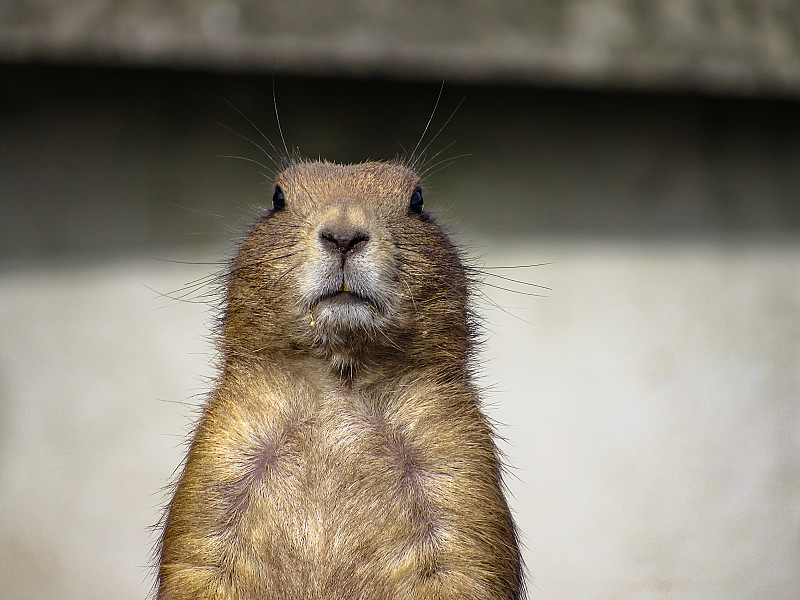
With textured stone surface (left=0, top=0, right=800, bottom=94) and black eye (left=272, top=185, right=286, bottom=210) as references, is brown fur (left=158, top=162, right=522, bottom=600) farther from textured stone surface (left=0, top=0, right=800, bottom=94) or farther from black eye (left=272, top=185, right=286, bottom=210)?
textured stone surface (left=0, top=0, right=800, bottom=94)

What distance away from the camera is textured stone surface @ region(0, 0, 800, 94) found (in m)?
5.23

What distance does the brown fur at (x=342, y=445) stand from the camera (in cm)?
252

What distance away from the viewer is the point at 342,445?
261 centimetres

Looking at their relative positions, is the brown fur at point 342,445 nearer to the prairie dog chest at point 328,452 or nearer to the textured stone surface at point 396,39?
the prairie dog chest at point 328,452

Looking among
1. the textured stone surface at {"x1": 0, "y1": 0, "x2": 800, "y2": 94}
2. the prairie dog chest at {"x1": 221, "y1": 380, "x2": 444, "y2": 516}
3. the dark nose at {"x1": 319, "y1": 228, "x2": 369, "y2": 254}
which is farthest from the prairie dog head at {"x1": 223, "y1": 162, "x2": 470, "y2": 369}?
the textured stone surface at {"x1": 0, "y1": 0, "x2": 800, "y2": 94}

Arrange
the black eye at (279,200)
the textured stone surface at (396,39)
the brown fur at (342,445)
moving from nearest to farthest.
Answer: the brown fur at (342,445) < the black eye at (279,200) < the textured stone surface at (396,39)

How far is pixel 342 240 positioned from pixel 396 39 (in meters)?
3.02

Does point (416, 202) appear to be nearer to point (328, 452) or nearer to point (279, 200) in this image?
point (279, 200)

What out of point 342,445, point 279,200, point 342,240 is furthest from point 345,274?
point 279,200

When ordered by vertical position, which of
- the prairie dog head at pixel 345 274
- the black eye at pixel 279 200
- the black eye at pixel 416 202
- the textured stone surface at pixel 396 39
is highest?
the textured stone surface at pixel 396 39

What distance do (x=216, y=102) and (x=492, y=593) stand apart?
4632 mm

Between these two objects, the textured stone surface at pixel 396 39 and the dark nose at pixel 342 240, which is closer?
the dark nose at pixel 342 240

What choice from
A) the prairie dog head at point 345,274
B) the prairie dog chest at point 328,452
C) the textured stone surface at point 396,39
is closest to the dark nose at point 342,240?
the prairie dog head at point 345,274

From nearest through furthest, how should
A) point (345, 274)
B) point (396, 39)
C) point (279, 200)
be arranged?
1. point (345, 274)
2. point (279, 200)
3. point (396, 39)
